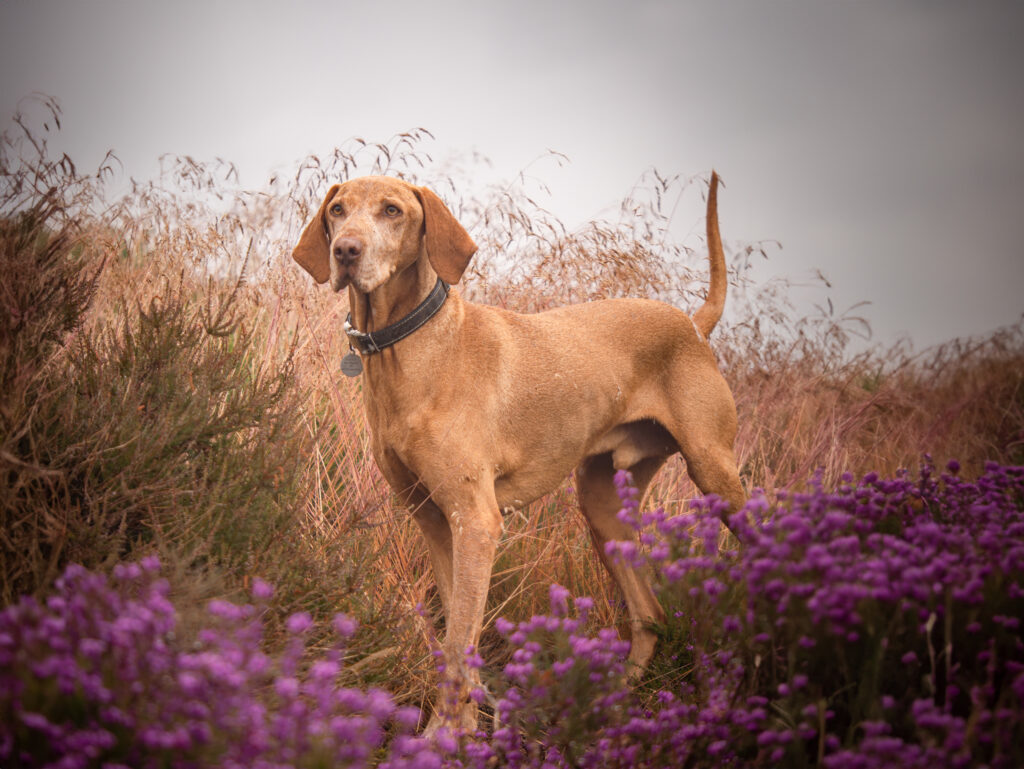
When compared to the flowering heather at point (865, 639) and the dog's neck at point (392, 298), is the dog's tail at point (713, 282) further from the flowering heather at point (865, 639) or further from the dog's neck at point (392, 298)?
the flowering heather at point (865, 639)

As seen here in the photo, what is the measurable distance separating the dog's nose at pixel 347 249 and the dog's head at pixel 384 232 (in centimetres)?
5

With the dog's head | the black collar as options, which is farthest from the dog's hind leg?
the dog's head

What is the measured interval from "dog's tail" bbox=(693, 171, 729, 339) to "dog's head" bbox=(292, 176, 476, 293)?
1.53 meters

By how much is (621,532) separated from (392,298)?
1.78 m

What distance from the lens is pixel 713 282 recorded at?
4082 millimetres

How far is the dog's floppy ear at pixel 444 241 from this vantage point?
3.10 metres

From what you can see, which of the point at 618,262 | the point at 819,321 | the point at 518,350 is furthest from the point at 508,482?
the point at 819,321

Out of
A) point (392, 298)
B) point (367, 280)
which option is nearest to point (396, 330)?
point (392, 298)

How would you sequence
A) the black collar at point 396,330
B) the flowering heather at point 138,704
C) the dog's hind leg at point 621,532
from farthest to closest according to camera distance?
the dog's hind leg at point 621,532
the black collar at point 396,330
the flowering heather at point 138,704

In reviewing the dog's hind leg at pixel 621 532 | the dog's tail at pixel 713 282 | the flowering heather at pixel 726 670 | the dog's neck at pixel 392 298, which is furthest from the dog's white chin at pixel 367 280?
the dog's tail at pixel 713 282

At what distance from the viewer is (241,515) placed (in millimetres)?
2527

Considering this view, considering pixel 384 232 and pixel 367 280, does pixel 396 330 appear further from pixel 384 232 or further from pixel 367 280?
pixel 384 232

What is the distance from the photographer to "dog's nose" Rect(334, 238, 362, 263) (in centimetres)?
278

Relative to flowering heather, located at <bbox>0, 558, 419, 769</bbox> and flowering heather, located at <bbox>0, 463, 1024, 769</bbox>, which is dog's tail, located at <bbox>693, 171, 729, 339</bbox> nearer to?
flowering heather, located at <bbox>0, 463, 1024, 769</bbox>
